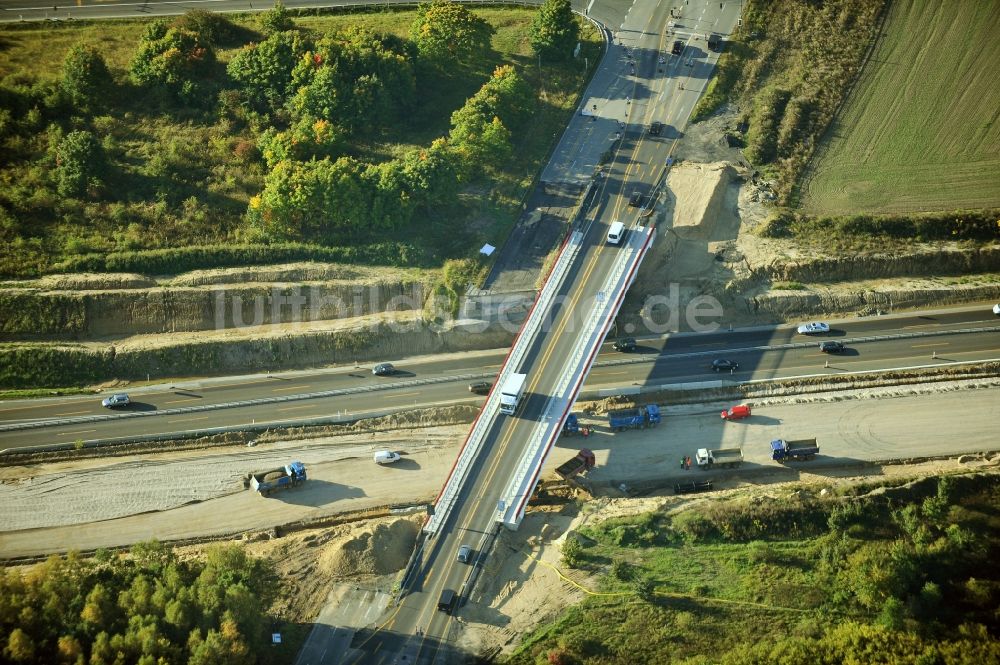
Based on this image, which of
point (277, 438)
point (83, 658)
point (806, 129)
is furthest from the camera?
point (806, 129)

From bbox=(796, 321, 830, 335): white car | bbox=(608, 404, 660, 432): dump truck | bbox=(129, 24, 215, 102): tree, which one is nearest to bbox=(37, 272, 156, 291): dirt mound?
bbox=(129, 24, 215, 102): tree

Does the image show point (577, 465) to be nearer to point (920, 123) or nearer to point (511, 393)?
point (511, 393)

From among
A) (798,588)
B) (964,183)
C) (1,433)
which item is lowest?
(1,433)

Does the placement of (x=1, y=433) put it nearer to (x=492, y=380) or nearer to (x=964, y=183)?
(x=492, y=380)

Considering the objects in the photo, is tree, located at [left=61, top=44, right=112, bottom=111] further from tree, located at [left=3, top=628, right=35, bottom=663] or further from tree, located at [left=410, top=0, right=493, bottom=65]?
tree, located at [left=3, top=628, right=35, bottom=663]

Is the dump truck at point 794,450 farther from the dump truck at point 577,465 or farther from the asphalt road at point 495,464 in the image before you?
the asphalt road at point 495,464

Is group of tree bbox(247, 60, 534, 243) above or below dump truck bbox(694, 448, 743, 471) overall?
above

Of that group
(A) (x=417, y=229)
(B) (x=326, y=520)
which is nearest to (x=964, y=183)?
(A) (x=417, y=229)
